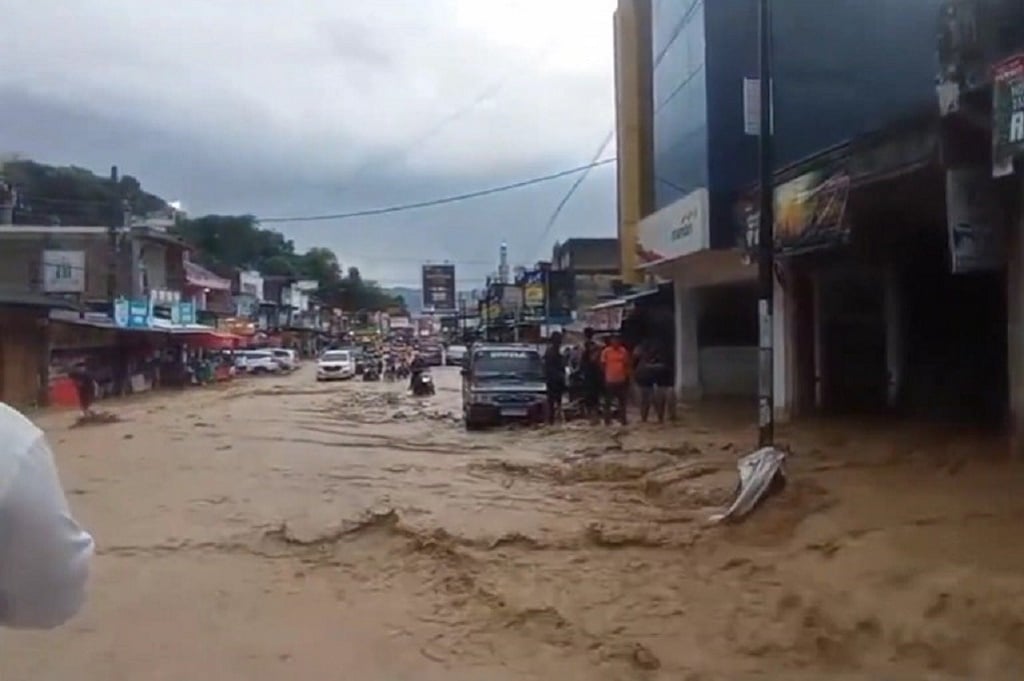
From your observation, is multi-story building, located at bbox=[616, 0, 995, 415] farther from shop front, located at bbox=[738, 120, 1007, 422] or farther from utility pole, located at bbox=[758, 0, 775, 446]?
utility pole, located at bbox=[758, 0, 775, 446]

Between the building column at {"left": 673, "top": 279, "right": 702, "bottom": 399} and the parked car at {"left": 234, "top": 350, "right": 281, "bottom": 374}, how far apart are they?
4687 centimetres

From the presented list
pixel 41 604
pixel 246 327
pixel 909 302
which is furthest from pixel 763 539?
pixel 246 327

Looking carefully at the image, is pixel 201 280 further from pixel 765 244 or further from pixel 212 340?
pixel 765 244

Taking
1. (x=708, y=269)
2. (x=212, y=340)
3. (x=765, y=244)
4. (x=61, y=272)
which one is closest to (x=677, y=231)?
(x=708, y=269)

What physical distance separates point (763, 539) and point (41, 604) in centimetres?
978

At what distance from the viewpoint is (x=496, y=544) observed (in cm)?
Answer: 1211

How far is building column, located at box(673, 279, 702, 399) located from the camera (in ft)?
110

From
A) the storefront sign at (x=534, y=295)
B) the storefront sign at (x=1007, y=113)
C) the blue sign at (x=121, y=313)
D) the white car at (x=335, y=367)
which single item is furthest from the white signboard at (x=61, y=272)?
the storefront sign at (x=1007, y=113)

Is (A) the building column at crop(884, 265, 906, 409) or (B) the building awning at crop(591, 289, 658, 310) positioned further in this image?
(B) the building awning at crop(591, 289, 658, 310)

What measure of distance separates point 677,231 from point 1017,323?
590 inches

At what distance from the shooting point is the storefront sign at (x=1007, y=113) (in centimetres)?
1090

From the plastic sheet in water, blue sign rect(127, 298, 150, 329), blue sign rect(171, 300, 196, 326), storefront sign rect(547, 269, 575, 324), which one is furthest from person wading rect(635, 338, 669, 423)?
blue sign rect(171, 300, 196, 326)

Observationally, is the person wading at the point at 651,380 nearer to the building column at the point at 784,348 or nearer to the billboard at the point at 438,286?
the building column at the point at 784,348

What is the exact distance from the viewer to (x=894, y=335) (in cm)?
2202
